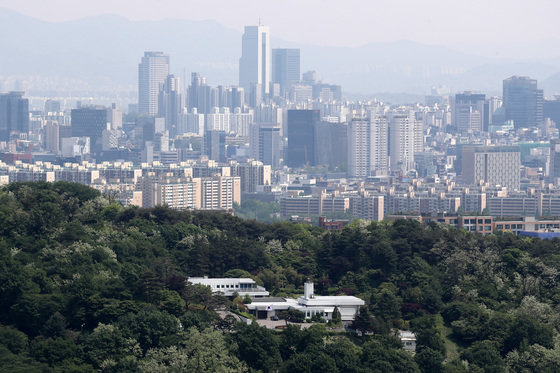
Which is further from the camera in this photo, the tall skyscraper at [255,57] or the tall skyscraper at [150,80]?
the tall skyscraper at [255,57]

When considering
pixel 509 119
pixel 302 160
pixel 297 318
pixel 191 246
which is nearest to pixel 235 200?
pixel 302 160

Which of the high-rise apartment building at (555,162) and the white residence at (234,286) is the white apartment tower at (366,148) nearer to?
the high-rise apartment building at (555,162)

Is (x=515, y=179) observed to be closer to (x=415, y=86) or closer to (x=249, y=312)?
(x=249, y=312)

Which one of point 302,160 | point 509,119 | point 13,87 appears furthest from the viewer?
point 13,87

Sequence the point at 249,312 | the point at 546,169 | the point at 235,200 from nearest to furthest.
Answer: the point at 249,312
the point at 235,200
the point at 546,169

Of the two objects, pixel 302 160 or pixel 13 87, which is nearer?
pixel 302 160

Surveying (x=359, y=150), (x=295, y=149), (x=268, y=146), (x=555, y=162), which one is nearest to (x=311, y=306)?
(x=555, y=162)

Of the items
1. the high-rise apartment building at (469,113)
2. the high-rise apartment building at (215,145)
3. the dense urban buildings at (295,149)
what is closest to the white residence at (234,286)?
the dense urban buildings at (295,149)
